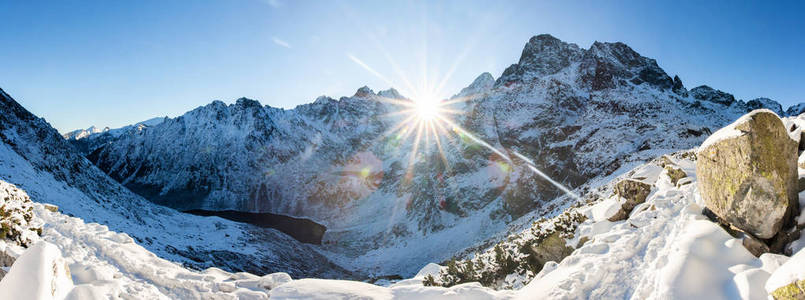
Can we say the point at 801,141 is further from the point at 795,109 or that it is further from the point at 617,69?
the point at 617,69

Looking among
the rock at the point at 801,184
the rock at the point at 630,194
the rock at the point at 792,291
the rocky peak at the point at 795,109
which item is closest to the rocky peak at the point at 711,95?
the rocky peak at the point at 795,109

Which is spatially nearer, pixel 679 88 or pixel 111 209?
pixel 111 209

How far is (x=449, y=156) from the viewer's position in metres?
117

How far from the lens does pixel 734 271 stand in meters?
6.74

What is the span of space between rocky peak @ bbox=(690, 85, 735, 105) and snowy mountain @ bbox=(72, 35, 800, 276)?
55 cm

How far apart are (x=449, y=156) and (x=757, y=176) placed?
110 metres

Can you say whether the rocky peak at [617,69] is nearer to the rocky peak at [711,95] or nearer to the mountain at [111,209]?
the rocky peak at [711,95]

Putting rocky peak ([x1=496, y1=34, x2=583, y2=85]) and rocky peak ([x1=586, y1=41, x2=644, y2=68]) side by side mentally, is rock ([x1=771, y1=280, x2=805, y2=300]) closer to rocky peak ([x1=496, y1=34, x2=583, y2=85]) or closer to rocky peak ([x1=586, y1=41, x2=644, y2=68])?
rocky peak ([x1=496, y1=34, x2=583, y2=85])

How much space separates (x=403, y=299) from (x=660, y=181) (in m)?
12.3

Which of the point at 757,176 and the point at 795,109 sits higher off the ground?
the point at 795,109

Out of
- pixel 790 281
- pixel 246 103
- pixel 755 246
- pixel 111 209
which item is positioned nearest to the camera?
pixel 790 281

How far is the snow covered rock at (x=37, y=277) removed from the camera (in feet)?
16.9

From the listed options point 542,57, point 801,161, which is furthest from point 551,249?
point 542,57

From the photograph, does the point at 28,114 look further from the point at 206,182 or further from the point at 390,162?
the point at 206,182
